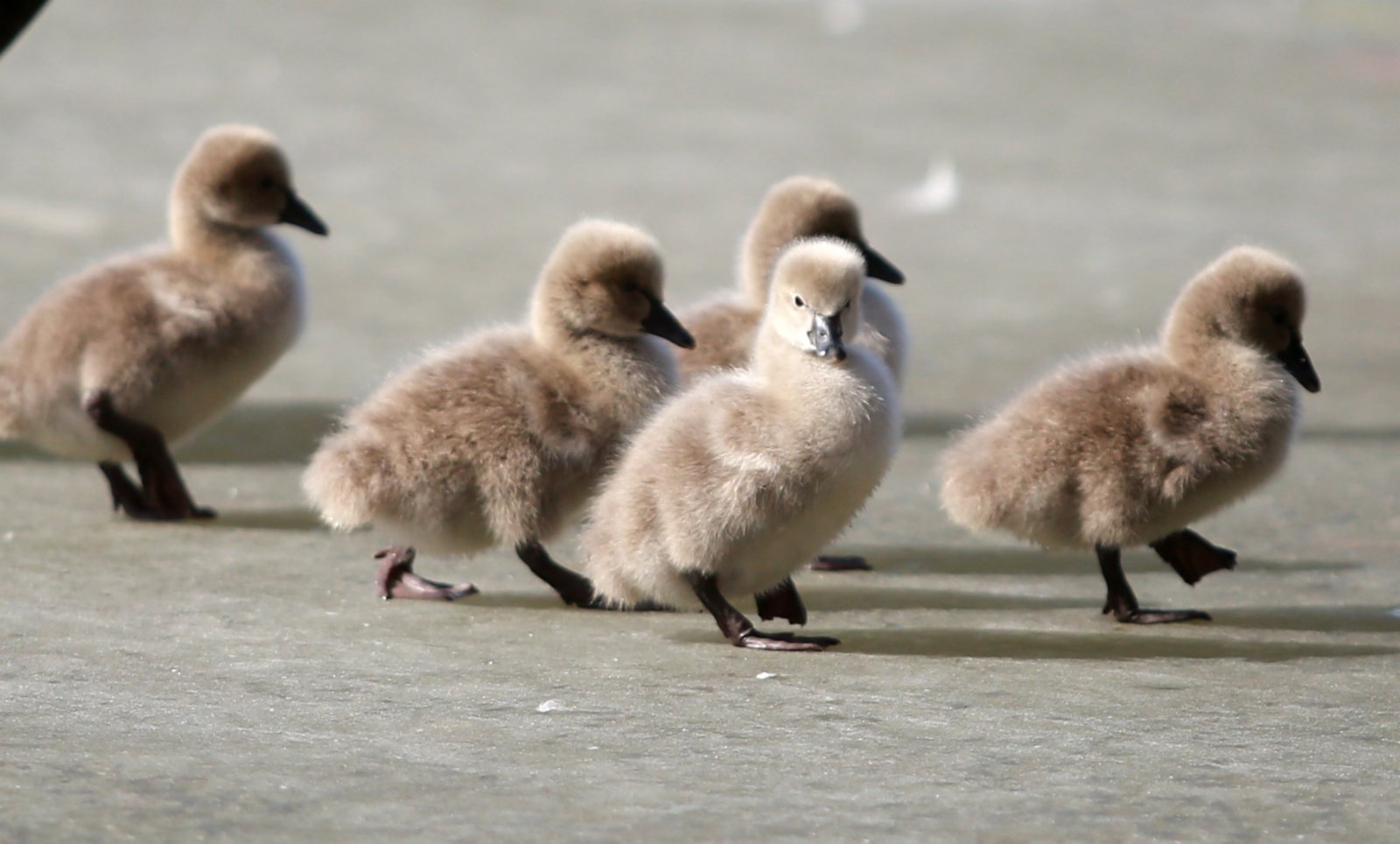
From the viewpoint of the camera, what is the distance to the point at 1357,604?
4.32 metres

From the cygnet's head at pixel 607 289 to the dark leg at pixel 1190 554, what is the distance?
1095 mm

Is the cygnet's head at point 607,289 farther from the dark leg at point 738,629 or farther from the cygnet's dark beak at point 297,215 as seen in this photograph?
the cygnet's dark beak at point 297,215

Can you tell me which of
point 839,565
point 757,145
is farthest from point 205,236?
point 757,145

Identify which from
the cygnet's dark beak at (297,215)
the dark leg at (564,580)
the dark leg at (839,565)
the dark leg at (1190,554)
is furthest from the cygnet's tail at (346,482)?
the dark leg at (1190,554)

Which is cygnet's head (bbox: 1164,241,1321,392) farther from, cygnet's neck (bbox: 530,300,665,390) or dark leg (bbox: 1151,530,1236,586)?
cygnet's neck (bbox: 530,300,665,390)

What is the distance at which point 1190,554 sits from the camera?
4.28 m

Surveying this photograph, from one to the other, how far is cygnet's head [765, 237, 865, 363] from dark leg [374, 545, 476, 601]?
971 mm

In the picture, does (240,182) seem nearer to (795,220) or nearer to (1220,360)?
(795,220)

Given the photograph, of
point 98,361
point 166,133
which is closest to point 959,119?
point 166,133

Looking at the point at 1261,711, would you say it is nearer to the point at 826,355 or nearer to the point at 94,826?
the point at 826,355

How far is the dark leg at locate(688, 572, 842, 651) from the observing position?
12.5 ft

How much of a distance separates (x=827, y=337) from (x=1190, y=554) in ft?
3.48

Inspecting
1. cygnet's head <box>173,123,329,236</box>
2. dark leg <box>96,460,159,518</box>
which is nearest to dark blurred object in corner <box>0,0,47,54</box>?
cygnet's head <box>173,123,329,236</box>

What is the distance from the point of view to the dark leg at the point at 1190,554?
14.0 feet
